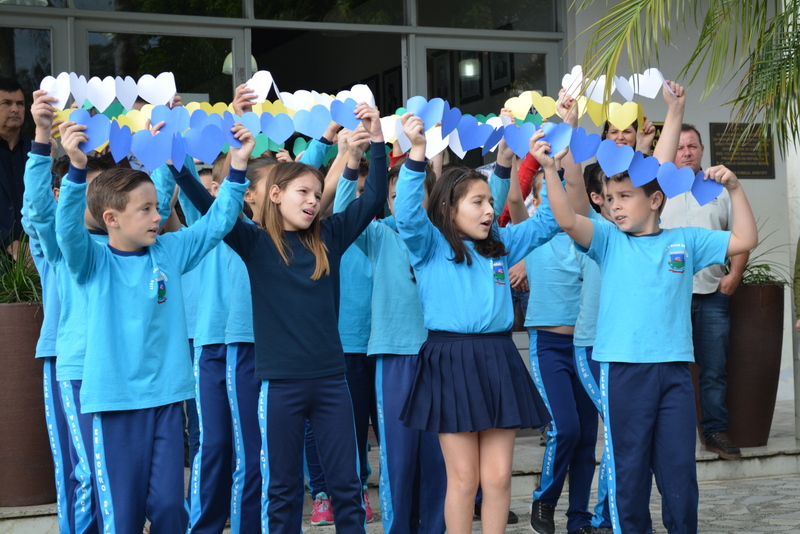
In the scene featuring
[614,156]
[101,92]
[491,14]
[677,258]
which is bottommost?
[677,258]

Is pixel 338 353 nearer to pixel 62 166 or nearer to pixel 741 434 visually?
pixel 62 166

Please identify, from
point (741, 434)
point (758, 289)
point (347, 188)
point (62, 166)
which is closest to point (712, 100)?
point (758, 289)

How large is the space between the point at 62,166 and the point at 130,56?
2.76 metres

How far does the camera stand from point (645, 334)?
12.0 ft

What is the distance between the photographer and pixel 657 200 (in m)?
3.84

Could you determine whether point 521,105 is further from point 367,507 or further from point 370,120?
point 367,507

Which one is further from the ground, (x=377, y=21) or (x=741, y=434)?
(x=377, y=21)

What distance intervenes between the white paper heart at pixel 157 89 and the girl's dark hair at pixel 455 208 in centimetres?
112

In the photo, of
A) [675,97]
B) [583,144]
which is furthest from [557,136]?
[675,97]

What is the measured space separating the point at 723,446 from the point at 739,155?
324 cm

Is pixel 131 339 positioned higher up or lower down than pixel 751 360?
higher up

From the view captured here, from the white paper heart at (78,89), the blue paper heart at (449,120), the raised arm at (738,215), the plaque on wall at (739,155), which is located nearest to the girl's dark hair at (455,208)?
the blue paper heart at (449,120)

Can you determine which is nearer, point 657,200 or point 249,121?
point 249,121

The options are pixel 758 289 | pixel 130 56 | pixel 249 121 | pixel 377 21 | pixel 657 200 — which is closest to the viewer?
pixel 249 121
